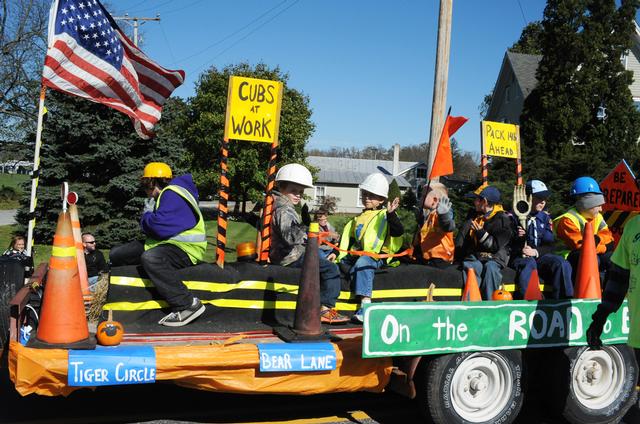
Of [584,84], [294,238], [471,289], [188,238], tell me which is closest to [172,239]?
[188,238]

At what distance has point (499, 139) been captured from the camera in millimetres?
11438

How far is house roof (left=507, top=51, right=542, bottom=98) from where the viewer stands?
35.0 metres

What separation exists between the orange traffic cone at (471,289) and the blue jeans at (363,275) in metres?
0.93

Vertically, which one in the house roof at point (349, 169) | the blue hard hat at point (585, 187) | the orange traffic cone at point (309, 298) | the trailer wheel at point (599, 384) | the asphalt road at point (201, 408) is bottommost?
→ the asphalt road at point (201, 408)

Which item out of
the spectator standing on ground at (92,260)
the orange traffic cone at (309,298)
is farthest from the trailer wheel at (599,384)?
the spectator standing on ground at (92,260)

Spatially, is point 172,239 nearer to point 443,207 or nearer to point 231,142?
point 443,207

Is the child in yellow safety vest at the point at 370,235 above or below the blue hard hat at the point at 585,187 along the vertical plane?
below

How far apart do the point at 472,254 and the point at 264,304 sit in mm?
2357

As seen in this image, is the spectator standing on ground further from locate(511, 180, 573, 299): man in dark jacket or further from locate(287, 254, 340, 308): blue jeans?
locate(511, 180, 573, 299): man in dark jacket

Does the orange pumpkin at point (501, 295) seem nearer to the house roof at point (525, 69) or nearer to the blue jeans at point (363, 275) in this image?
the blue jeans at point (363, 275)

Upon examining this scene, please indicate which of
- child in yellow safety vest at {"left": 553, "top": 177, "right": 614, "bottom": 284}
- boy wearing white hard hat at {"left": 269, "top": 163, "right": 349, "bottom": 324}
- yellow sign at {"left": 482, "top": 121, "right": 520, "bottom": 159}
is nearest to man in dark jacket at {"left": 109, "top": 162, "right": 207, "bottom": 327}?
boy wearing white hard hat at {"left": 269, "top": 163, "right": 349, "bottom": 324}

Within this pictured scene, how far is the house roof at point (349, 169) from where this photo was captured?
70.5 m

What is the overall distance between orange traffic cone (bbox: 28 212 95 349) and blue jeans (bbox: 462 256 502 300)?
3.69 metres

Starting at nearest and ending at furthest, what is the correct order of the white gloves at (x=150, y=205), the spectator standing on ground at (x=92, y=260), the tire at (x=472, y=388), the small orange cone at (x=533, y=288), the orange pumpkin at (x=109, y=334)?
the orange pumpkin at (x=109, y=334), the tire at (x=472, y=388), the white gloves at (x=150, y=205), the small orange cone at (x=533, y=288), the spectator standing on ground at (x=92, y=260)
